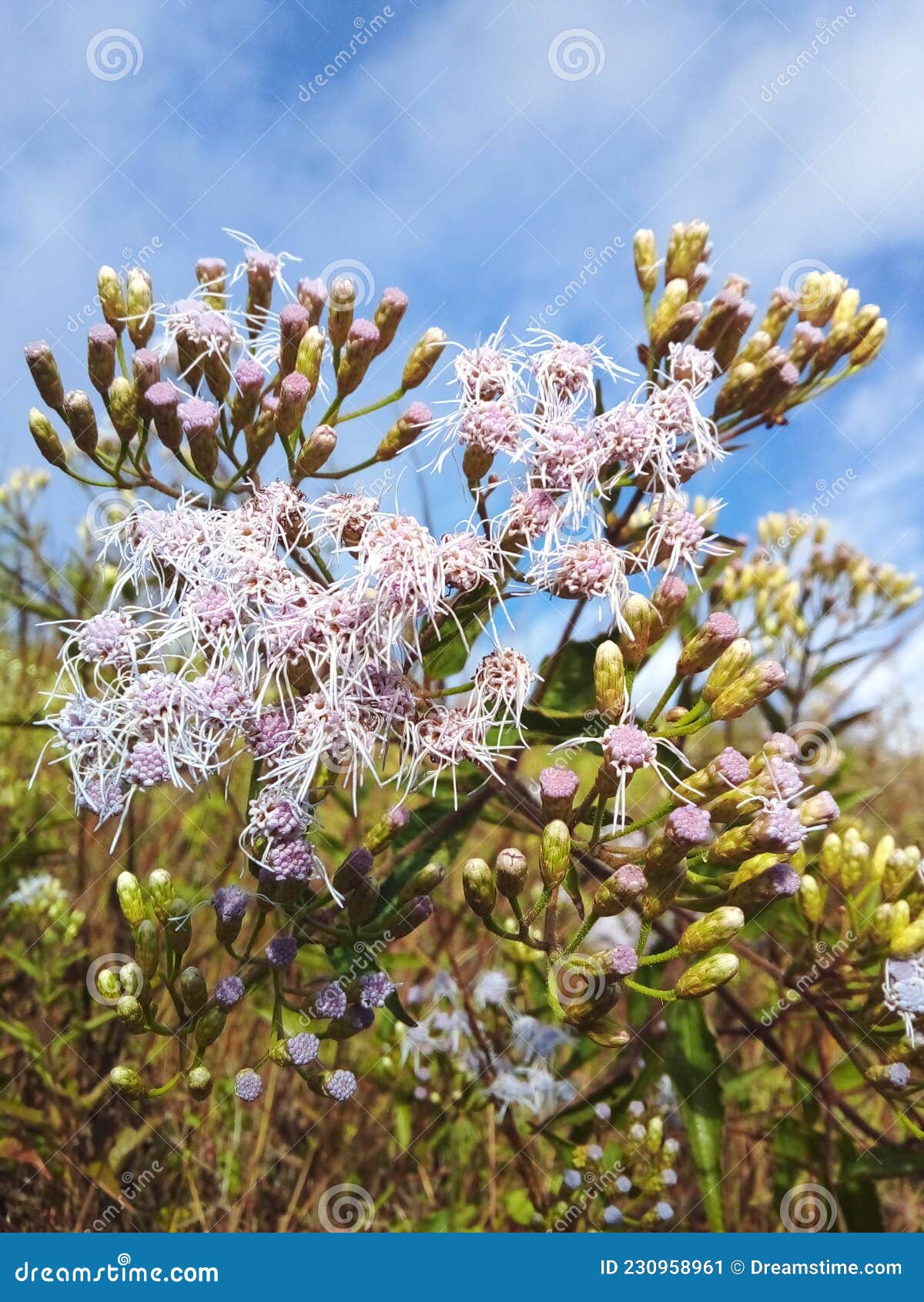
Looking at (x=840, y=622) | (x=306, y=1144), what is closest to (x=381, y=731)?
(x=306, y=1144)

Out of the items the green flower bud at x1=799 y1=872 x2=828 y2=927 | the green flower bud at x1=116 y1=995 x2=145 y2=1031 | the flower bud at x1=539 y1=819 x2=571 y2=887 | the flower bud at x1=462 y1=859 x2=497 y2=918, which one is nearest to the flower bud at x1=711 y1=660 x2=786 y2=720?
the flower bud at x1=539 y1=819 x2=571 y2=887

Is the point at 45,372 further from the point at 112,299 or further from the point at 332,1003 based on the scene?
the point at 332,1003

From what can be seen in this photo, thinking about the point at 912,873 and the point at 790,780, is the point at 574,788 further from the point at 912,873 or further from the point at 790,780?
the point at 912,873

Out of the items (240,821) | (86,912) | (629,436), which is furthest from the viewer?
(240,821)

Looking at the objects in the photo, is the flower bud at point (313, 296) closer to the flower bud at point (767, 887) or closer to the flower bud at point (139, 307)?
the flower bud at point (139, 307)

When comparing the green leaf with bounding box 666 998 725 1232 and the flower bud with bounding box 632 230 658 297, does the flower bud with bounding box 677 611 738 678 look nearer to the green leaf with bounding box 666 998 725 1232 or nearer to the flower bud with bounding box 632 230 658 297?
the green leaf with bounding box 666 998 725 1232

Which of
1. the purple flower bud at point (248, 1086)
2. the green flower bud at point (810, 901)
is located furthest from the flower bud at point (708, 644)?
the purple flower bud at point (248, 1086)
